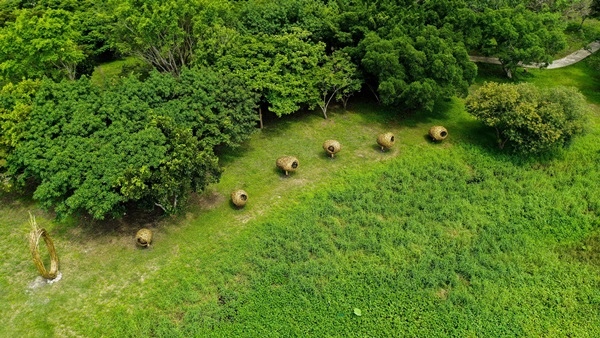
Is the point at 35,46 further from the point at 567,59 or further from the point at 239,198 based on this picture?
the point at 567,59

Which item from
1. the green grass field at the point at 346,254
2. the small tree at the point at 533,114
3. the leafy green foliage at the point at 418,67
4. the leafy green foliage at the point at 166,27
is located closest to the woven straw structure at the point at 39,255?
the green grass field at the point at 346,254

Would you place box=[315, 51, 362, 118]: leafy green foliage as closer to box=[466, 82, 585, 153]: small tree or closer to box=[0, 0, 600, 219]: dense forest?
box=[0, 0, 600, 219]: dense forest

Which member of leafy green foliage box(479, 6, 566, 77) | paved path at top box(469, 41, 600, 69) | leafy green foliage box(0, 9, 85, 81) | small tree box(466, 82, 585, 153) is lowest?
paved path at top box(469, 41, 600, 69)

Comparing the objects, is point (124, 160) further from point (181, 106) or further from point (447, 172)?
point (447, 172)

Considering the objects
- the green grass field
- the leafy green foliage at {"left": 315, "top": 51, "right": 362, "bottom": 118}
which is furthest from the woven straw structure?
the leafy green foliage at {"left": 315, "top": 51, "right": 362, "bottom": 118}

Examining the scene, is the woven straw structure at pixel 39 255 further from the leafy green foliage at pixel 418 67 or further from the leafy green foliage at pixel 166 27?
the leafy green foliage at pixel 418 67
